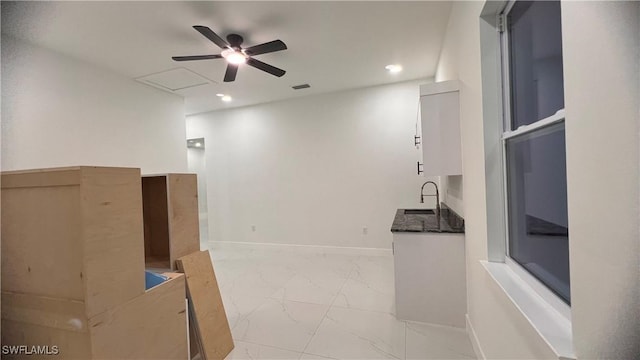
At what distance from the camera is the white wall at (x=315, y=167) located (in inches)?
164

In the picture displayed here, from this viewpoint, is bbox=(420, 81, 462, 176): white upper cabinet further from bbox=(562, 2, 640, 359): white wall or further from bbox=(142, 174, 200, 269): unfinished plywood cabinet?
bbox=(142, 174, 200, 269): unfinished plywood cabinet

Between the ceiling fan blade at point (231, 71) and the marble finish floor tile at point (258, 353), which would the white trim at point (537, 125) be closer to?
the marble finish floor tile at point (258, 353)

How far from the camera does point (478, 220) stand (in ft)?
5.42

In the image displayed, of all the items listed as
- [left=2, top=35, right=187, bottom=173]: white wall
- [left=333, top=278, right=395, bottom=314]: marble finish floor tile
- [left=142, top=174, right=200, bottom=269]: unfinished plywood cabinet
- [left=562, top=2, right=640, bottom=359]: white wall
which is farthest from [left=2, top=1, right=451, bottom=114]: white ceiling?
[left=333, top=278, right=395, bottom=314]: marble finish floor tile

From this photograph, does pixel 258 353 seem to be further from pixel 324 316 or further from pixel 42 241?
pixel 42 241

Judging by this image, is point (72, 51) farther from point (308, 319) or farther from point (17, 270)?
point (308, 319)

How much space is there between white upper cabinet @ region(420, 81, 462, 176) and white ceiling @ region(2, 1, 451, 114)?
825 mm

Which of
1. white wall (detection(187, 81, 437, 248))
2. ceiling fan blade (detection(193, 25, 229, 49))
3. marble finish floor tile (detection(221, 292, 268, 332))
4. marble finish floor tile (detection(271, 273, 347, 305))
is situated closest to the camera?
ceiling fan blade (detection(193, 25, 229, 49))

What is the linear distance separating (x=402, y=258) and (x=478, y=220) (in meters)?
0.81

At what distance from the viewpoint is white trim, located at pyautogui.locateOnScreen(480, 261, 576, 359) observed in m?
0.82

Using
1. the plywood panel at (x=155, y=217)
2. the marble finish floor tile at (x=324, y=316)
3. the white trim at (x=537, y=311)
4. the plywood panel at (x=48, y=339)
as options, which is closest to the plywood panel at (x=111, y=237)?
the plywood panel at (x=48, y=339)

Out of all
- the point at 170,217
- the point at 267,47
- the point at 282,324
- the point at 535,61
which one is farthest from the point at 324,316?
the point at 267,47

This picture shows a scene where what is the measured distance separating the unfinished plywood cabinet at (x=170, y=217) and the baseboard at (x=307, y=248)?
2.92 m

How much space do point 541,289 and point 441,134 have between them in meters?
1.45
